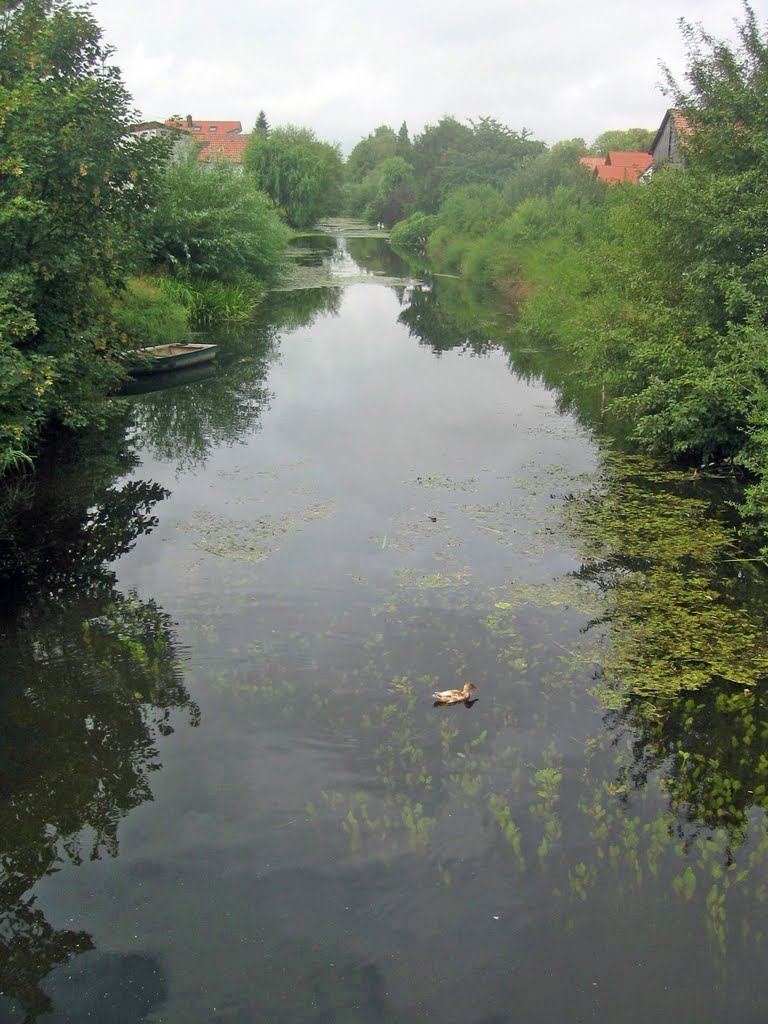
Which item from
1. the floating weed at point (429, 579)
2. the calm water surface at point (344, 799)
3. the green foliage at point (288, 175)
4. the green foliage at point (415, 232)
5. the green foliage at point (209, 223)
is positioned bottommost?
the calm water surface at point (344, 799)

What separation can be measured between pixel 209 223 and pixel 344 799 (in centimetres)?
2663

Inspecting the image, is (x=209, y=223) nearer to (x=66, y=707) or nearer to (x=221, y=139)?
(x=66, y=707)

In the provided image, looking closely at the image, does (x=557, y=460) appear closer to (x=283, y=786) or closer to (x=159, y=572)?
(x=159, y=572)

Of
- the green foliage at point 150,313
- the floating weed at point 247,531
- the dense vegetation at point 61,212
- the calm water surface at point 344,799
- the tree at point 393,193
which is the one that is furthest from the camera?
the tree at point 393,193

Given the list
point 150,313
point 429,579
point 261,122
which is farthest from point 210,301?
point 261,122

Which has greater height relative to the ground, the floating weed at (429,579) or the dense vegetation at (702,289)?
the dense vegetation at (702,289)

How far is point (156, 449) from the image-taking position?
50.8 ft

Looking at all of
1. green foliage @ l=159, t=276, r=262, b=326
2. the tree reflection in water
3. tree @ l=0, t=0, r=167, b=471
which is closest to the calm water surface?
the tree reflection in water

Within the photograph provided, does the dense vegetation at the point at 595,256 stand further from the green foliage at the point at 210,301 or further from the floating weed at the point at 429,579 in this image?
the green foliage at the point at 210,301

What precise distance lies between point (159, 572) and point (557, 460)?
7478 millimetres

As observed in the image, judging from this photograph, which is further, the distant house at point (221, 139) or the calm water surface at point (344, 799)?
the distant house at point (221, 139)

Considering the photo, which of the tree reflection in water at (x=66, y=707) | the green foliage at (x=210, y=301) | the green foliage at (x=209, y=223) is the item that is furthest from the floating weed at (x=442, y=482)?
the green foliage at (x=209, y=223)

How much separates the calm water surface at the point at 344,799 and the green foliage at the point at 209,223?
1859 cm

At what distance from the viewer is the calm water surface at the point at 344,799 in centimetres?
487
